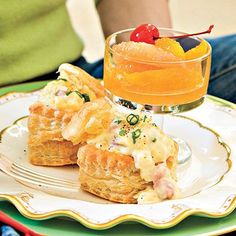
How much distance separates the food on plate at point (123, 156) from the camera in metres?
1.14

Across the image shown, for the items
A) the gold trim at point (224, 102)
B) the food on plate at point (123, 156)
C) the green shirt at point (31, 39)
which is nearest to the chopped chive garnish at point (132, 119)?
the food on plate at point (123, 156)

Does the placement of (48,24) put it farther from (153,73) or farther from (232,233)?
(232,233)

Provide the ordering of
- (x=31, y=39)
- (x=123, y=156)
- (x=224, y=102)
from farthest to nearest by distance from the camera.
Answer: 1. (x=31, y=39)
2. (x=224, y=102)
3. (x=123, y=156)

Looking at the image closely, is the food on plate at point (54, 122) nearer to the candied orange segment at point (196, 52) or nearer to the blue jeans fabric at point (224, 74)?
the candied orange segment at point (196, 52)

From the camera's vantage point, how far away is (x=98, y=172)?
3.85 ft

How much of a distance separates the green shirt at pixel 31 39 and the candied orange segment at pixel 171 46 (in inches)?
17.3

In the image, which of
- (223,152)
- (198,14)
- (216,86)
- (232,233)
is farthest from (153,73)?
(198,14)

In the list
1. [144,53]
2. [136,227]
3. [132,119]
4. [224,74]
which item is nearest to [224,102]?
[224,74]

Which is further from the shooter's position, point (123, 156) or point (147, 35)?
point (147, 35)

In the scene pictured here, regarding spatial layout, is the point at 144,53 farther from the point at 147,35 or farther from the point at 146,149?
the point at 146,149

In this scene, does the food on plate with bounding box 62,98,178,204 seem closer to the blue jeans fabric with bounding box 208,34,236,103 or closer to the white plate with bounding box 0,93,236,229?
the white plate with bounding box 0,93,236,229

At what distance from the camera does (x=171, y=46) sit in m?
1.35

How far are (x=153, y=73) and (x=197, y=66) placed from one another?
0.10 meters

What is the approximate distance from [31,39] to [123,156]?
2.14ft
